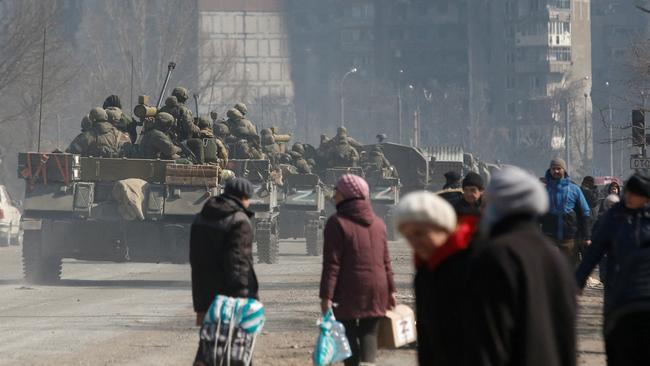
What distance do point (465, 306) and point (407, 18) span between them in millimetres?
150160

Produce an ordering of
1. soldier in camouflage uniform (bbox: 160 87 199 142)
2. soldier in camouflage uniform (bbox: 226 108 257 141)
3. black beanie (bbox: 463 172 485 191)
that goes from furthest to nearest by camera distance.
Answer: soldier in camouflage uniform (bbox: 226 108 257 141), soldier in camouflage uniform (bbox: 160 87 199 142), black beanie (bbox: 463 172 485 191)

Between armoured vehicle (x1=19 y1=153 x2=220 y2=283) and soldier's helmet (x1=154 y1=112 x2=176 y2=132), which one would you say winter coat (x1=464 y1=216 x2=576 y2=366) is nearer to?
armoured vehicle (x1=19 y1=153 x2=220 y2=283)

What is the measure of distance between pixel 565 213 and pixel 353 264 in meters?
5.80

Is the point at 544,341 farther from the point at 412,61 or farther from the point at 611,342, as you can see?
the point at 412,61

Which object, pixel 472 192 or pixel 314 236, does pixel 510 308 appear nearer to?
pixel 472 192

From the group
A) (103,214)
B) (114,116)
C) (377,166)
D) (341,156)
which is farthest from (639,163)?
(377,166)

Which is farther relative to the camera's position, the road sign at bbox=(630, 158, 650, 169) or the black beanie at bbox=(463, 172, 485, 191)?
the road sign at bbox=(630, 158, 650, 169)

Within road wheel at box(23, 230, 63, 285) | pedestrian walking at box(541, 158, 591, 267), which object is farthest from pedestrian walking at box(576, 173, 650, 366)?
road wheel at box(23, 230, 63, 285)

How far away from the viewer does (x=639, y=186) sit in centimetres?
961

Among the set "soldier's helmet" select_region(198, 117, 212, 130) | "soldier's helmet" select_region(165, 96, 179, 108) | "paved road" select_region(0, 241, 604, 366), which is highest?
"soldier's helmet" select_region(165, 96, 179, 108)

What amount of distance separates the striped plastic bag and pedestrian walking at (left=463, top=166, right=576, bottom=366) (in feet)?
11.7

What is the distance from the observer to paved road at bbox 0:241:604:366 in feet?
43.6

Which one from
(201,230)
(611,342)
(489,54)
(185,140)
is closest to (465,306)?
(611,342)

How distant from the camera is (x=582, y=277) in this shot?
9.81m
